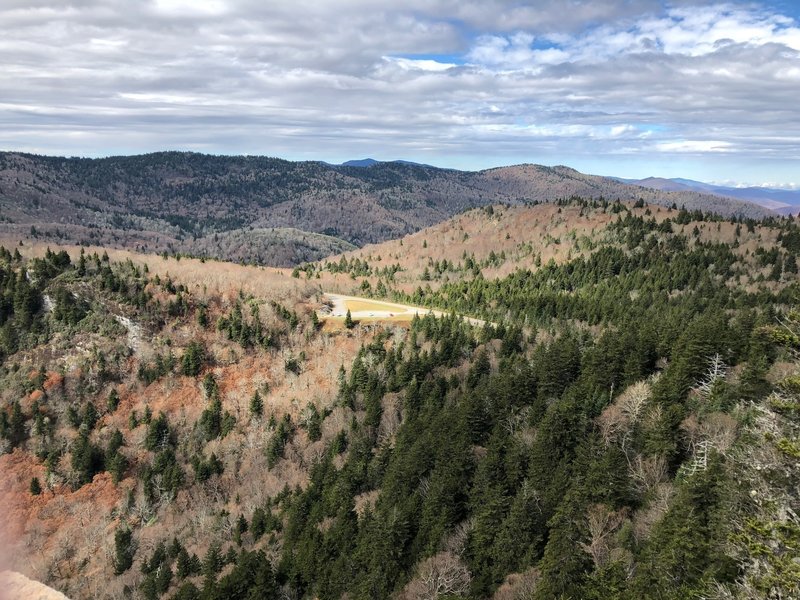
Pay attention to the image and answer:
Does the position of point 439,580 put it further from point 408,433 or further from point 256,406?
point 256,406

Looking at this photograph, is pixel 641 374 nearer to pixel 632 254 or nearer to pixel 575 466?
pixel 575 466

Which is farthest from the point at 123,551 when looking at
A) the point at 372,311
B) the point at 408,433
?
the point at 372,311

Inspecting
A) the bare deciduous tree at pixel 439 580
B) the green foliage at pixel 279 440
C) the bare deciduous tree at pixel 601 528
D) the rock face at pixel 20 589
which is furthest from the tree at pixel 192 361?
the rock face at pixel 20 589

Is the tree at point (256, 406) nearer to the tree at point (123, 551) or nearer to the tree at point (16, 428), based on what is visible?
the tree at point (123, 551)

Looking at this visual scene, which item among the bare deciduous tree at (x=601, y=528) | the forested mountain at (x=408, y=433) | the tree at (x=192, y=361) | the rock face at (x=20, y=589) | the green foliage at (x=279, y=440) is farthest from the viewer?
the tree at (x=192, y=361)

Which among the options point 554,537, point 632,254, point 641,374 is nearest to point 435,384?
point 641,374

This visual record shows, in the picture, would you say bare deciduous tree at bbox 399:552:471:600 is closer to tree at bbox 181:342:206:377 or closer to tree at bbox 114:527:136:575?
tree at bbox 114:527:136:575
